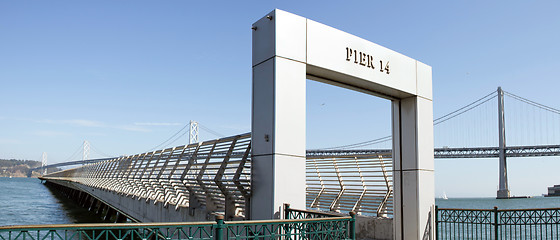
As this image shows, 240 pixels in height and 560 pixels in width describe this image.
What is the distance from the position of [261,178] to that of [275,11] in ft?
8.05

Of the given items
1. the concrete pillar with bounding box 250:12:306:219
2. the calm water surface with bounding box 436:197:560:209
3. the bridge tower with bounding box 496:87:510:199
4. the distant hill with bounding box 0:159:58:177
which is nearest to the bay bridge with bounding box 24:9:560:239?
the concrete pillar with bounding box 250:12:306:219

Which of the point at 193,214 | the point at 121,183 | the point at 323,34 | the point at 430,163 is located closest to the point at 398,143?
the point at 430,163

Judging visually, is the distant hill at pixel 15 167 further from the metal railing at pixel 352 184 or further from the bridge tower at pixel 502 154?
the metal railing at pixel 352 184

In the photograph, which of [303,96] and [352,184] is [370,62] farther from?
[352,184]

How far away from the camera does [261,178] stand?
6.86 metres

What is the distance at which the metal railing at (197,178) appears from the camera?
7.79 metres

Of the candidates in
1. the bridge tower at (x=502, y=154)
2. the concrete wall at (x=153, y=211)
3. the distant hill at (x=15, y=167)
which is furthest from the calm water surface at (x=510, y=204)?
the distant hill at (x=15, y=167)

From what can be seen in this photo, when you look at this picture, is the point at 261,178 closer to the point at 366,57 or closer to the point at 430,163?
the point at 366,57

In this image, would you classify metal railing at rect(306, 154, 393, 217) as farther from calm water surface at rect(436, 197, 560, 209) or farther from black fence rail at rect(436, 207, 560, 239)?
calm water surface at rect(436, 197, 560, 209)

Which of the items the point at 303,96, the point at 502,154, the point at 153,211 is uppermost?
the point at 303,96

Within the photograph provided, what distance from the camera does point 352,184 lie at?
1353cm

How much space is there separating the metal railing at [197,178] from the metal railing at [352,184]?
10.7 feet

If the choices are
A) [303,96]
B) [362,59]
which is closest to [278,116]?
[303,96]

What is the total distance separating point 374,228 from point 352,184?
2563 mm
